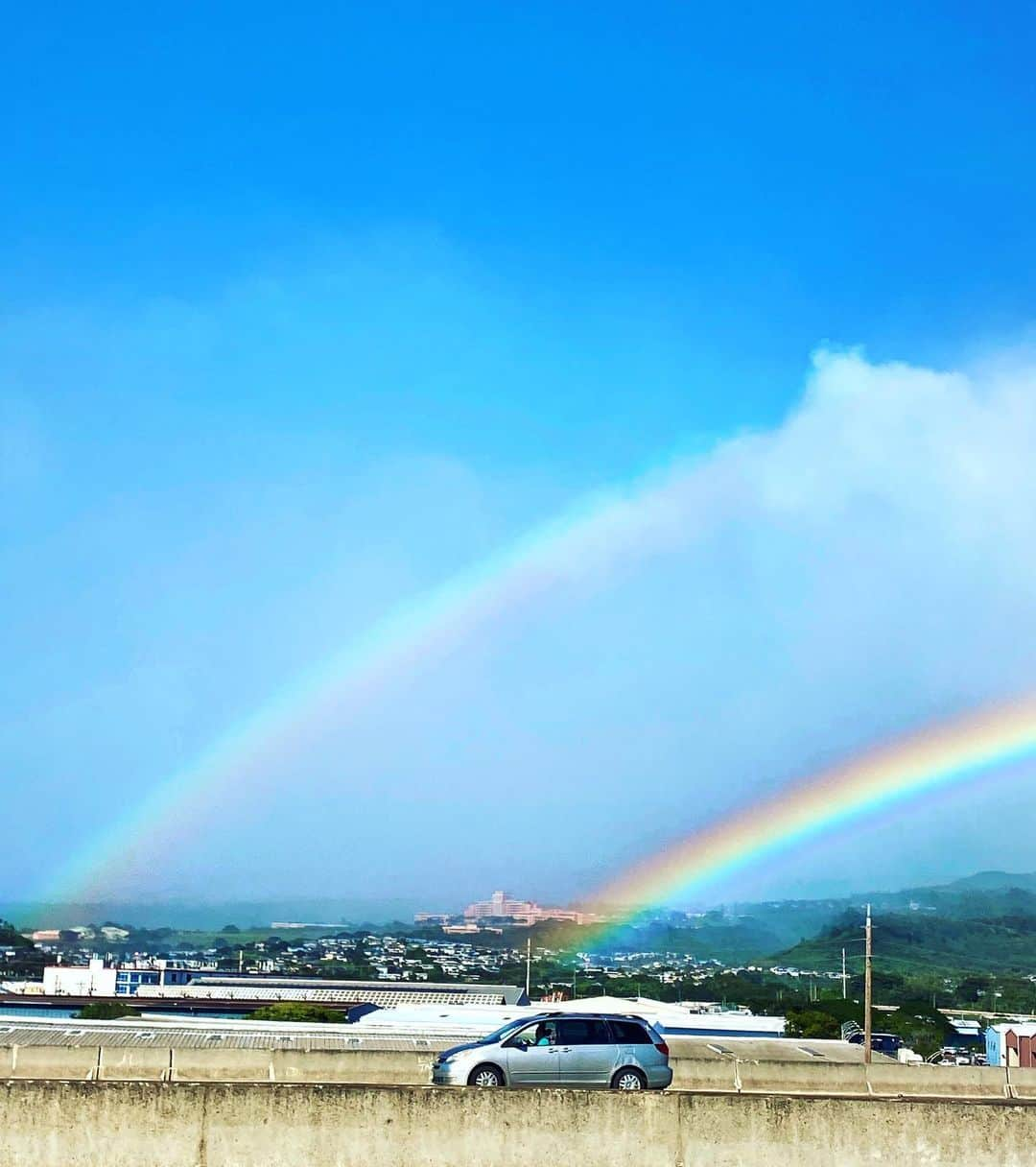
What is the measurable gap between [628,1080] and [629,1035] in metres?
0.72

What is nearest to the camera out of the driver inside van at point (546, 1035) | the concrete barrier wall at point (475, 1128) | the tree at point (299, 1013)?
the concrete barrier wall at point (475, 1128)

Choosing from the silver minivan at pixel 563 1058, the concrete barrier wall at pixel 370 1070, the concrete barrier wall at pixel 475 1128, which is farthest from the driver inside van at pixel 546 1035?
the concrete barrier wall at pixel 475 1128

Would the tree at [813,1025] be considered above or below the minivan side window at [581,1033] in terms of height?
below

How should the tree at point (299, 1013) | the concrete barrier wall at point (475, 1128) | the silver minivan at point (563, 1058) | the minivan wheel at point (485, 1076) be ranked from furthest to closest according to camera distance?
the tree at point (299, 1013)
the silver minivan at point (563, 1058)
the minivan wheel at point (485, 1076)
the concrete barrier wall at point (475, 1128)

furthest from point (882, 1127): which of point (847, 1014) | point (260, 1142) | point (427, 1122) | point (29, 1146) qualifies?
point (847, 1014)

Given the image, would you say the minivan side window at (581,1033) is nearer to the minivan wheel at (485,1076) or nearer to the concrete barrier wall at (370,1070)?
the minivan wheel at (485,1076)

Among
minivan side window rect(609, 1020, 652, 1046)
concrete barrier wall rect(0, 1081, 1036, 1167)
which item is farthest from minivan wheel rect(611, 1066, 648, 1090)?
concrete barrier wall rect(0, 1081, 1036, 1167)

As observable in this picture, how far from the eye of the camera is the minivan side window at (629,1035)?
802 inches

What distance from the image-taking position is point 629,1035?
67.2ft

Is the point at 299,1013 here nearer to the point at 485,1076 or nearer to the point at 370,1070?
the point at 370,1070

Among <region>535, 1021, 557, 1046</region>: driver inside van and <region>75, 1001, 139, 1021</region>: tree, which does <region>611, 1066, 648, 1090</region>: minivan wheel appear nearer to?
<region>535, 1021, 557, 1046</region>: driver inside van

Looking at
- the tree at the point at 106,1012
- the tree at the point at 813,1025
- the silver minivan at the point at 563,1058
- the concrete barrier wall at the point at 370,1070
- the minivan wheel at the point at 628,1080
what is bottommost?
the tree at the point at 813,1025

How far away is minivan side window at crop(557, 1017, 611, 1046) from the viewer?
2006 centimetres

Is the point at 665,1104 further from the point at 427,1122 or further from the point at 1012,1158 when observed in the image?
the point at 1012,1158
